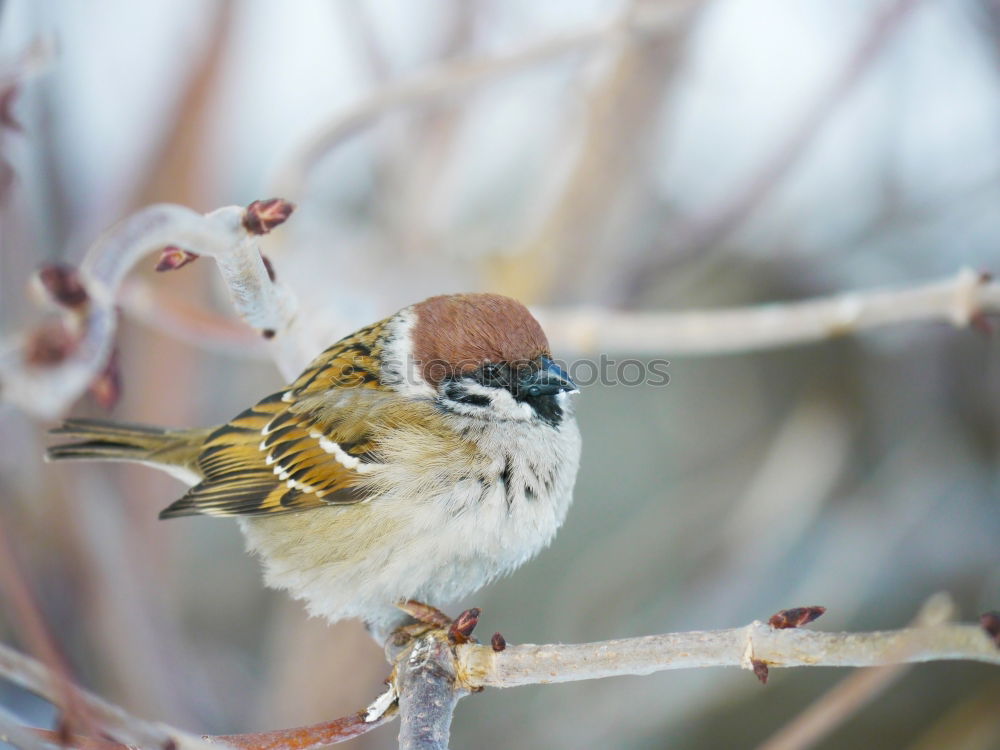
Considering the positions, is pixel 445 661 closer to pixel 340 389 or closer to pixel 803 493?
pixel 340 389

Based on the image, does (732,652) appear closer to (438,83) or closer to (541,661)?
(541,661)

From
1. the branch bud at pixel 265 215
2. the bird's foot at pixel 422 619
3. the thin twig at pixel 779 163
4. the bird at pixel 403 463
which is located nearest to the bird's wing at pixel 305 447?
the bird at pixel 403 463

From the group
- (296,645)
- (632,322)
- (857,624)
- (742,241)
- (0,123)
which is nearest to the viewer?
(0,123)

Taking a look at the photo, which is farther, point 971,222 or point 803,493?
point 971,222

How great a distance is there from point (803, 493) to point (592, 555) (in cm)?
106

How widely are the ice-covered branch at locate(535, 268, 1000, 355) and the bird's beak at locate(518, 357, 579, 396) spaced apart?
2.76 feet

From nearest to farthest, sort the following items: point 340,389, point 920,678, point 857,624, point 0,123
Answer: point 0,123, point 340,389, point 920,678, point 857,624

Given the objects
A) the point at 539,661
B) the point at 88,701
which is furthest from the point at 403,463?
the point at 88,701

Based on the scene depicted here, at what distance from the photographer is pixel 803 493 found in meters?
4.17

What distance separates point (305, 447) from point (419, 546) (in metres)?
0.55

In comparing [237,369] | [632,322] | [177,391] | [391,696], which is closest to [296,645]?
[177,391]

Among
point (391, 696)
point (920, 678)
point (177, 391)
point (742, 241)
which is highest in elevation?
point (742, 241)

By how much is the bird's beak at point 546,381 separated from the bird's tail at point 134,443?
111 cm

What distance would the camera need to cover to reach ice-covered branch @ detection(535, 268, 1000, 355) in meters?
2.31
